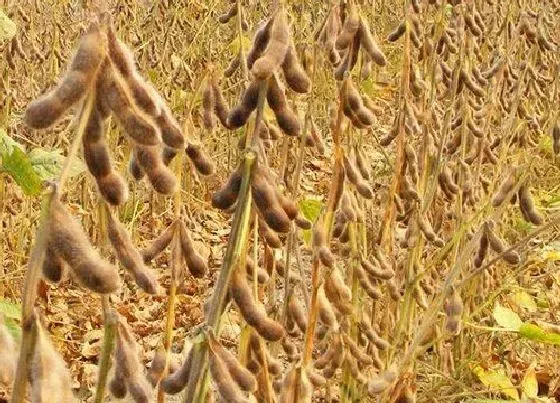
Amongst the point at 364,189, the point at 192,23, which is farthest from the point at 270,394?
the point at 192,23

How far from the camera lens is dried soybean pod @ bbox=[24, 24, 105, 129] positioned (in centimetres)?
92

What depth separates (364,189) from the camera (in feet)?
7.16

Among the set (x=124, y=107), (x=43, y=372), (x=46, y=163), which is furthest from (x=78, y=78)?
(x=46, y=163)

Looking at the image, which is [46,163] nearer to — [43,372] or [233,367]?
[233,367]

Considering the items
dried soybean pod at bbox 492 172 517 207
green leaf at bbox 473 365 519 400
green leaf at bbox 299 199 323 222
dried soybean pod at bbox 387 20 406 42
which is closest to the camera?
dried soybean pod at bbox 492 172 517 207

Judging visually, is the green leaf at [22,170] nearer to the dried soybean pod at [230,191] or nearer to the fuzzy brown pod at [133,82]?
the dried soybean pod at [230,191]

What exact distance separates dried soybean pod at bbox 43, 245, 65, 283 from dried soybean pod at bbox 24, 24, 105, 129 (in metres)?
0.15

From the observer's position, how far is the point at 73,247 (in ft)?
2.90

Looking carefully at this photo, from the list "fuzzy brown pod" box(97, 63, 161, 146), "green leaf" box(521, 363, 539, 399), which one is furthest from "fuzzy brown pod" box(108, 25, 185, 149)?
"green leaf" box(521, 363, 539, 399)

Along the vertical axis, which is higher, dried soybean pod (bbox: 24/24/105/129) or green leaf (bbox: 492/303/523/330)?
green leaf (bbox: 492/303/523/330)

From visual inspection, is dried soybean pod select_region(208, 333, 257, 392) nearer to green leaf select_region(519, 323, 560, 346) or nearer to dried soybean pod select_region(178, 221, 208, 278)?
dried soybean pod select_region(178, 221, 208, 278)

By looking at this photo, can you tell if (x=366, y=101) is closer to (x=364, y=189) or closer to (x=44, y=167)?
(x=364, y=189)

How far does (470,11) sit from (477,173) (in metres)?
0.56

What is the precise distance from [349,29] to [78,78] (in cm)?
120
